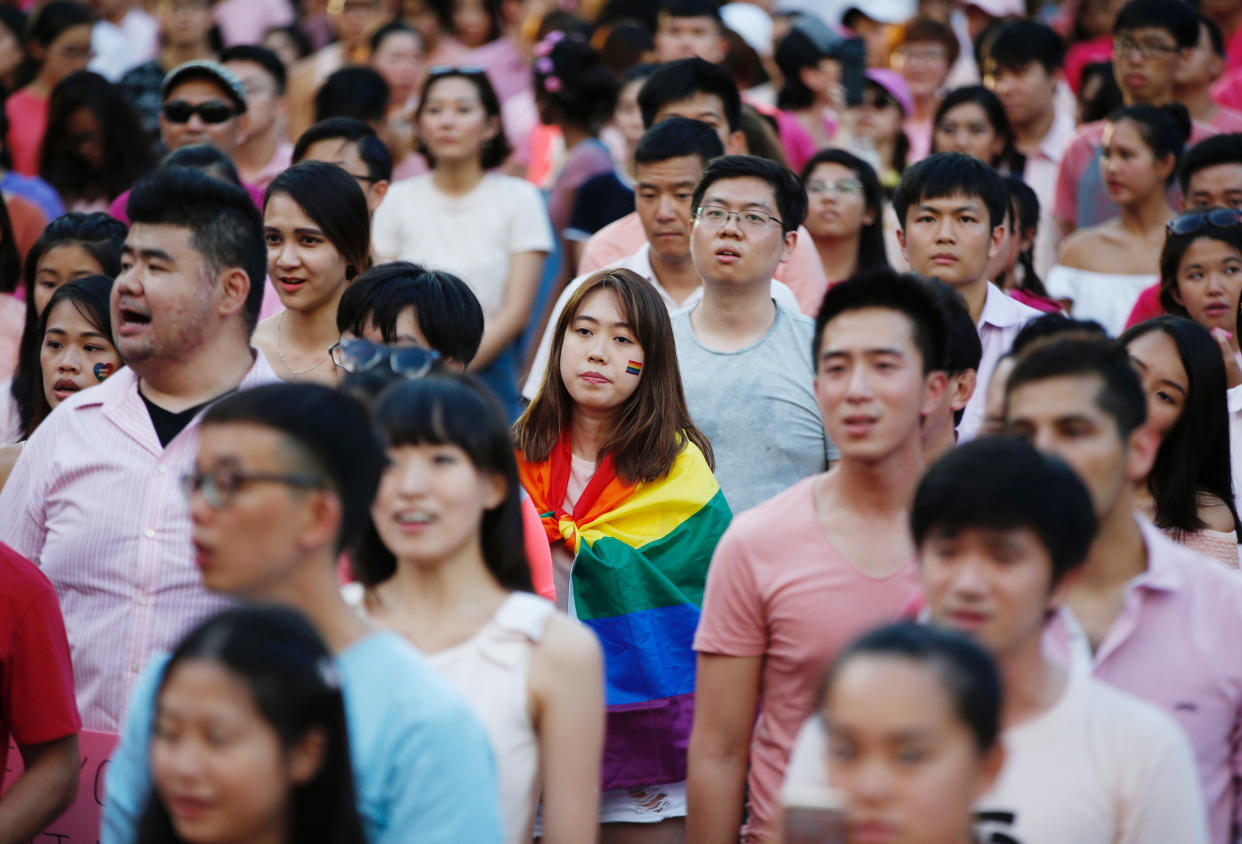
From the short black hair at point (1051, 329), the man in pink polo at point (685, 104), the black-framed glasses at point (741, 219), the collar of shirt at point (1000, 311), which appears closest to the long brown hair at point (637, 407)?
the black-framed glasses at point (741, 219)

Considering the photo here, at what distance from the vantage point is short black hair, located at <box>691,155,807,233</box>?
549 cm

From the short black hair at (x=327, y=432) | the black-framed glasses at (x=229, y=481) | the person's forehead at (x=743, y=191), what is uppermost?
the person's forehead at (x=743, y=191)

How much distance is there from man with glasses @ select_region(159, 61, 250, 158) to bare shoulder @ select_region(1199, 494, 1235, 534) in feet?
15.5

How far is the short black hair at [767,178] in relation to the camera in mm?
5492

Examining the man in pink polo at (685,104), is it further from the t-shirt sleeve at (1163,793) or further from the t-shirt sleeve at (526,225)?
the t-shirt sleeve at (1163,793)

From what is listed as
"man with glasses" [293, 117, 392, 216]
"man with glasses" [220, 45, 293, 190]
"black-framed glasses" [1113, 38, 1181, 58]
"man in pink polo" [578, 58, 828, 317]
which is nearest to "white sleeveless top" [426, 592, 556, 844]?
"man in pink polo" [578, 58, 828, 317]

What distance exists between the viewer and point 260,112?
809cm

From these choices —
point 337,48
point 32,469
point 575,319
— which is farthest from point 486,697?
point 337,48

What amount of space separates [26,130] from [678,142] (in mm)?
4364

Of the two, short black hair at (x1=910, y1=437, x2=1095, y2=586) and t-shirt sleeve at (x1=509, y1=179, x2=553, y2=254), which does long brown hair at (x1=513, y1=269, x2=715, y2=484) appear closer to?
short black hair at (x1=910, y1=437, x2=1095, y2=586)

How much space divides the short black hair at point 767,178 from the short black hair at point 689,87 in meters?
1.43

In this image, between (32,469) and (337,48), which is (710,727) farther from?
(337,48)

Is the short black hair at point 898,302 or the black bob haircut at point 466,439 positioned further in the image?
the short black hair at point 898,302

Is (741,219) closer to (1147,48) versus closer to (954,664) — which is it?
(954,664)
